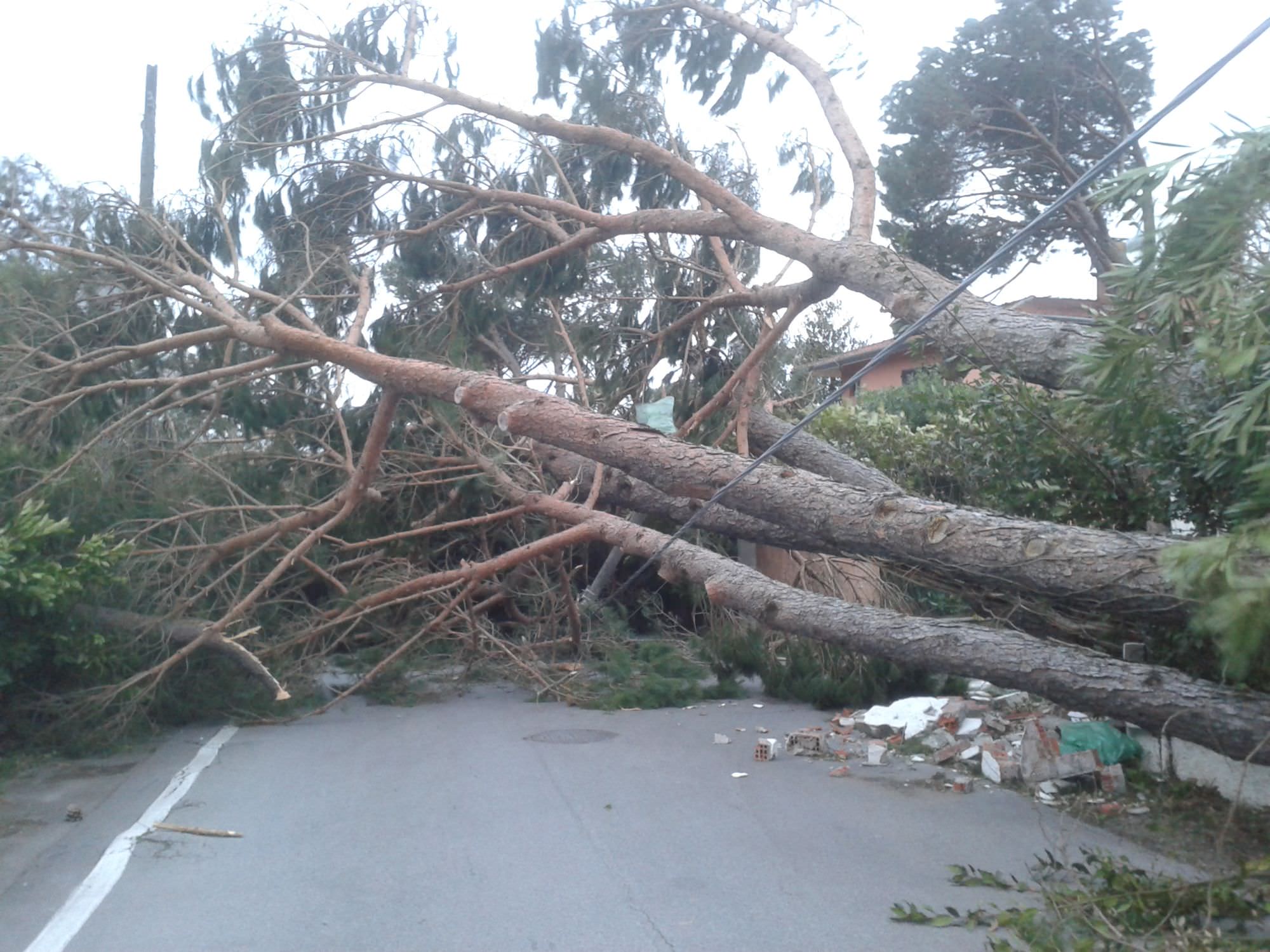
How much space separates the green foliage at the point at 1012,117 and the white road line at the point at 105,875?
10551mm

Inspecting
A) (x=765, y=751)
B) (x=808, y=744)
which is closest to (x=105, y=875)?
(x=765, y=751)

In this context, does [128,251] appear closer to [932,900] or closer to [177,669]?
[177,669]

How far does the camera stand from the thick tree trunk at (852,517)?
5492mm

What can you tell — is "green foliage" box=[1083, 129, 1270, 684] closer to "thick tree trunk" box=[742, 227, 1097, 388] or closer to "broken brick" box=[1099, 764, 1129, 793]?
"thick tree trunk" box=[742, 227, 1097, 388]

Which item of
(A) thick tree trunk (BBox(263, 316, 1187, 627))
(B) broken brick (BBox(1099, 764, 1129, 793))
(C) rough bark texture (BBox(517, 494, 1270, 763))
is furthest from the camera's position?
(B) broken brick (BBox(1099, 764, 1129, 793))

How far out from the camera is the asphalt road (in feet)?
18.6

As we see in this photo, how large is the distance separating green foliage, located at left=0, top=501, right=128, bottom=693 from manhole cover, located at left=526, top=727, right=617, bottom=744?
160 inches

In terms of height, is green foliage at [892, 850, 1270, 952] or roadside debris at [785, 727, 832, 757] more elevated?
green foliage at [892, 850, 1270, 952]

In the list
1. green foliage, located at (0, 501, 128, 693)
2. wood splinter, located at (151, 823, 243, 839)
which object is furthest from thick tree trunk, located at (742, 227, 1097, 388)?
green foliage, located at (0, 501, 128, 693)

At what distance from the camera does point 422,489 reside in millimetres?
14914

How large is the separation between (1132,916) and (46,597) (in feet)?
25.9

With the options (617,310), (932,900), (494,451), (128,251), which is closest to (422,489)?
(494,451)

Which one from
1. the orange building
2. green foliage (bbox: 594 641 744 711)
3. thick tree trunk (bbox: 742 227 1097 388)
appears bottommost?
green foliage (bbox: 594 641 744 711)

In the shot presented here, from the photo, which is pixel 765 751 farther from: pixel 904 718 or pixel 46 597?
pixel 46 597
